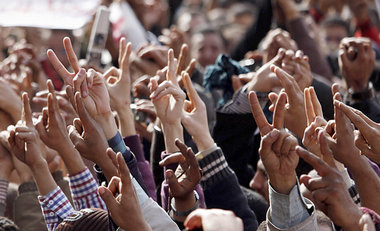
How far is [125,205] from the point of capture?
290 cm

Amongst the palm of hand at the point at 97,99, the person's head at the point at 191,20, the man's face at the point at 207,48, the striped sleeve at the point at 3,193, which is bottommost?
the person's head at the point at 191,20

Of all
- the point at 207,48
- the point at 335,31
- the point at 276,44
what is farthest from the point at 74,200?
the point at 335,31

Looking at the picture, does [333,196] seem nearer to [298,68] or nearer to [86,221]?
[86,221]

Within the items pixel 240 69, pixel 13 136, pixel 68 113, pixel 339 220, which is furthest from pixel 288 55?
pixel 339 220

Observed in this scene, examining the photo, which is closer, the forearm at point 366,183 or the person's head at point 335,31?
the forearm at point 366,183

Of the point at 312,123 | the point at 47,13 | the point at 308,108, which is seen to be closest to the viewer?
the point at 312,123

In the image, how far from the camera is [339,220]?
9.06 ft

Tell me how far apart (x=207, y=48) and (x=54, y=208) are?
3.55 metres

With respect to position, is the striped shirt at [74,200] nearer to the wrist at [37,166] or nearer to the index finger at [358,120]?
the wrist at [37,166]

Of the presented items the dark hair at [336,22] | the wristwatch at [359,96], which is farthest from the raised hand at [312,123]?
the dark hair at [336,22]

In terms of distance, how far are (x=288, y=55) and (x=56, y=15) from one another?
86.1 inches

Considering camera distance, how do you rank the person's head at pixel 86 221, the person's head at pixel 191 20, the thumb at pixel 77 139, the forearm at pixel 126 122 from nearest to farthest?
1. the person's head at pixel 86 221
2. the thumb at pixel 77 139
3. the forearm at pixel 126 122
4. the person's head at pixel 191 20

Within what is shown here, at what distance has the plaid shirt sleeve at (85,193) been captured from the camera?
3.60 meters

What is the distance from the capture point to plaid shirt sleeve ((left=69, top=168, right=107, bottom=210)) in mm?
3598
